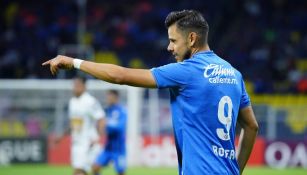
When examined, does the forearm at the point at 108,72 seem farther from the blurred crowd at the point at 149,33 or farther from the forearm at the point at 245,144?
the blurred crowd at the point at 149,33

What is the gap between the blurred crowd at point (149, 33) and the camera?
26.1 meters

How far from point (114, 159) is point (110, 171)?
4.25 m

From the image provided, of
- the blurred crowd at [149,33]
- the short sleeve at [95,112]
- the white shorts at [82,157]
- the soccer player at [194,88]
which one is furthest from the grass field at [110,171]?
the soccer player at [194,88]

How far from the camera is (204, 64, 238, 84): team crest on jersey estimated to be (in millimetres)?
4977

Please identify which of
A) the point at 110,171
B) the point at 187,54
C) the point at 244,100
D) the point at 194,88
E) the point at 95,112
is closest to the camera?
the point at 194,88

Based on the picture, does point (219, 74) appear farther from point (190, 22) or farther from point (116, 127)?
point (116, 127)

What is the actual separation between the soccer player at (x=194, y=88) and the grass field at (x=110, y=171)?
12.4 metres

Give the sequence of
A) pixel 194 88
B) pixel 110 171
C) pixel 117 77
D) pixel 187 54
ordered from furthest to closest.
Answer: pixel 110 171 → pixel 187 54 → pixel 194 88 → pixel 117 77

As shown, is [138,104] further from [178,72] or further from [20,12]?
[178,72]

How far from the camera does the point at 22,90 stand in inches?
852

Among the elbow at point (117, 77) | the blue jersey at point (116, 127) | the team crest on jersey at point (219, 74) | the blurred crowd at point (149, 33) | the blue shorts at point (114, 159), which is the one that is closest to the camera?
the elbow at point (117, 77)

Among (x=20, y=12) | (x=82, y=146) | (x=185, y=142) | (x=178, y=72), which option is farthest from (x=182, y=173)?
(x=20, y=12)

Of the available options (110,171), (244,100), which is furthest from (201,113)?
(110,171)

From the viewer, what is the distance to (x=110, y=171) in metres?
18.8
